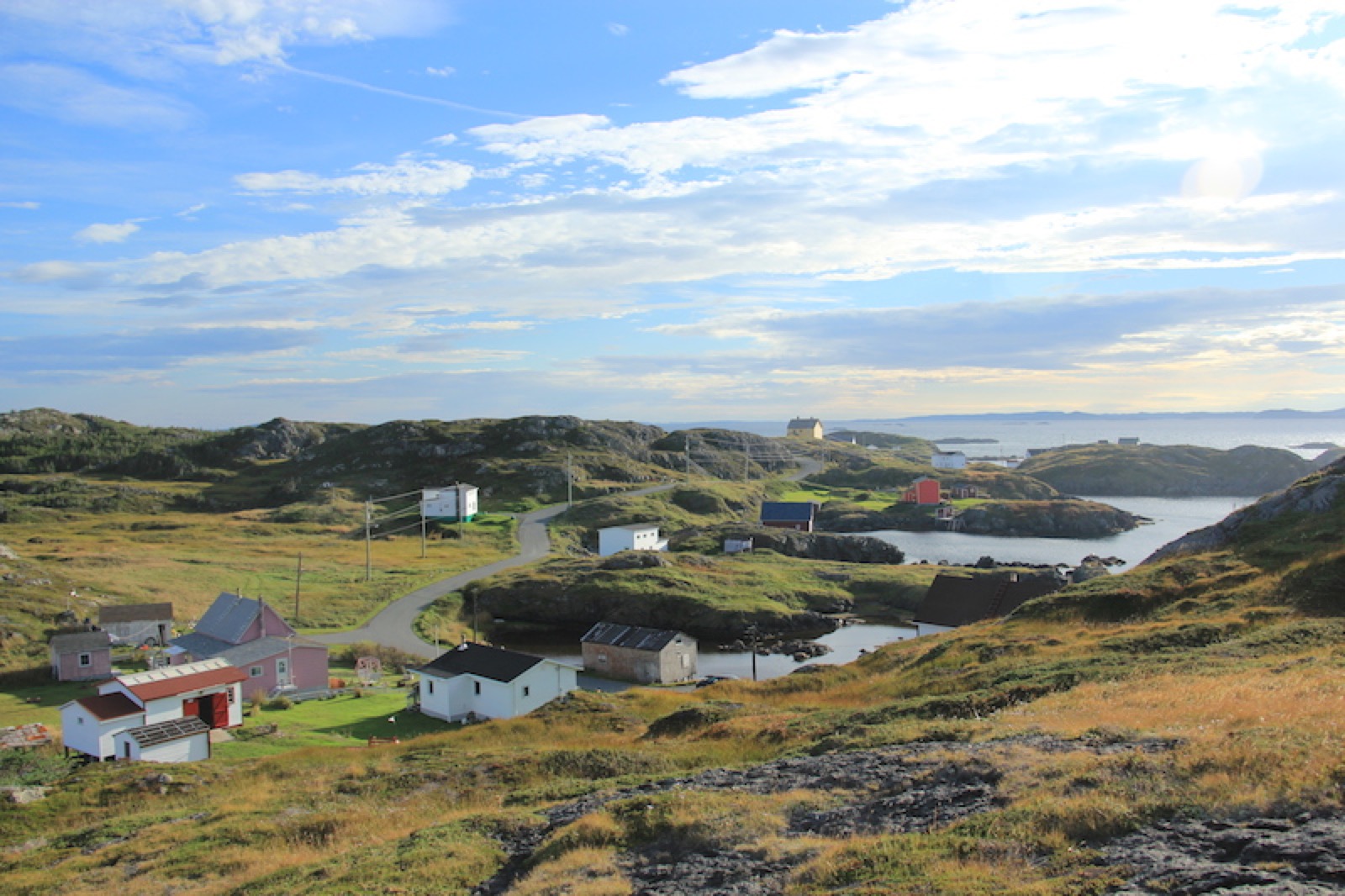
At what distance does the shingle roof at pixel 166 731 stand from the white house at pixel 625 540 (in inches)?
2427

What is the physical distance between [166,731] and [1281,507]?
5370cm

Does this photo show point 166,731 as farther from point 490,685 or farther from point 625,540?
point 625,540

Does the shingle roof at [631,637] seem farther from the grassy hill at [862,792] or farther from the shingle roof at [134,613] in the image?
the shingle roof at [134,613]

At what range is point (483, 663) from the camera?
4338 centimetres

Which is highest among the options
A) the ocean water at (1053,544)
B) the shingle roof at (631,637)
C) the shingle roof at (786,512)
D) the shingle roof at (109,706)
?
the shingle roof at (786,512)

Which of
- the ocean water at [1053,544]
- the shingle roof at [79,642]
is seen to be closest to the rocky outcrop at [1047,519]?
the ocean water at [1053,544]

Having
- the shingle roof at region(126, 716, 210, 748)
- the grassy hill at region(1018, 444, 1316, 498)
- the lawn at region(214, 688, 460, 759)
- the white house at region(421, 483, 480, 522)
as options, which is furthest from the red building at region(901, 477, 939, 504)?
the shingle roof at region(126, 716, 210, 748)

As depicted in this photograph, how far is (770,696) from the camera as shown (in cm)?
3578

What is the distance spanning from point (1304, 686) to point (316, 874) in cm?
2023

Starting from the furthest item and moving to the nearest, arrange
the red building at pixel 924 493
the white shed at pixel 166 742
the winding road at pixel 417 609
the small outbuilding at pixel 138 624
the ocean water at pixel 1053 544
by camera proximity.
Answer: the red building at pixel 924 493 < the ocean water at pixel 1053 544 < the winding road at pixel 417 609 < the small outbuilding at pixel 138 624 < the white shed at pixel 166 742

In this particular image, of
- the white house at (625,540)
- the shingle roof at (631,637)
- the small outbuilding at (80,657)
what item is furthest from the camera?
the white house at (625,540)

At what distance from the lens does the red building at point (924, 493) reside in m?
144

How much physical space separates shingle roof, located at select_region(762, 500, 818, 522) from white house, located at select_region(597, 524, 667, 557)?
2786cm

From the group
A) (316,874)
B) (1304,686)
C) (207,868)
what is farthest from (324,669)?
(1304,686)
